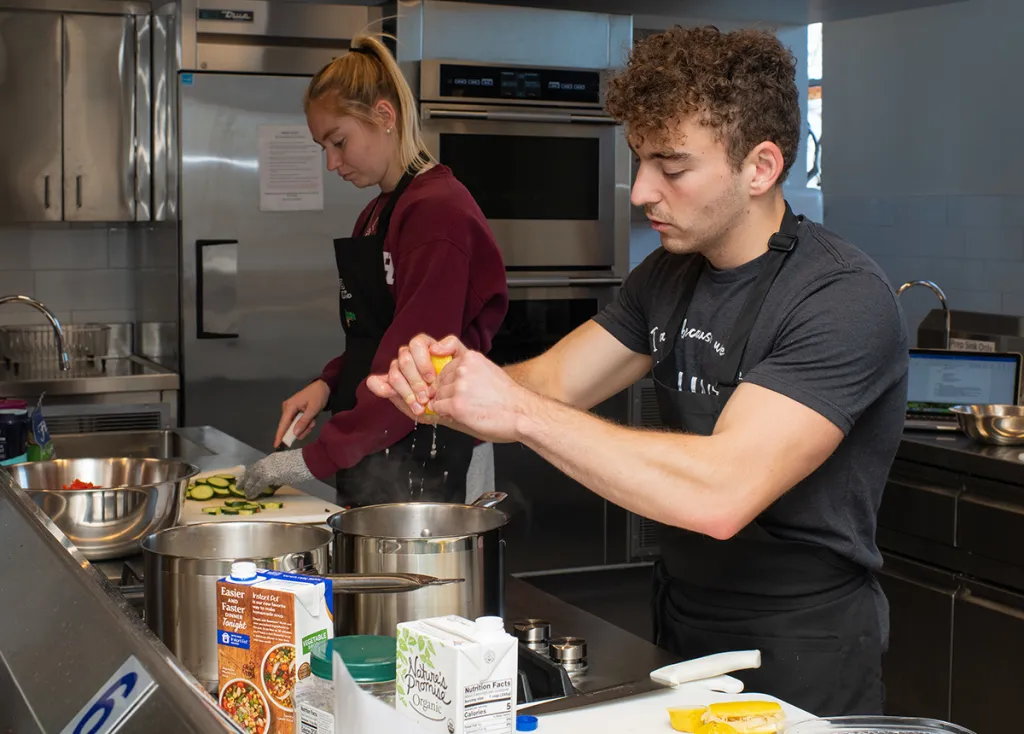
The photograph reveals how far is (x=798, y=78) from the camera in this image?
18.9 feet

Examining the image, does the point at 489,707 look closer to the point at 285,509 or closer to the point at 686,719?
the point at 686,719

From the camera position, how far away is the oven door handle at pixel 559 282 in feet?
14.4

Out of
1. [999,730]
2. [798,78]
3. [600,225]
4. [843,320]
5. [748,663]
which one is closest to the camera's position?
[748,663]

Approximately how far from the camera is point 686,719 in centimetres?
134

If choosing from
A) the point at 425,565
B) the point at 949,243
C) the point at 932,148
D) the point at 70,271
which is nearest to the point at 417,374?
the point at 425,565

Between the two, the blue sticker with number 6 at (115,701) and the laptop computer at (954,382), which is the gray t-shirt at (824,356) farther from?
the laptop computer at (954,382)

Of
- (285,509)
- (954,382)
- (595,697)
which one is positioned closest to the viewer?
(595,697)

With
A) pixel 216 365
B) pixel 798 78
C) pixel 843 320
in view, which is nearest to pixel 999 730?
pixel 843 320

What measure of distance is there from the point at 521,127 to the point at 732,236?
2645 mm

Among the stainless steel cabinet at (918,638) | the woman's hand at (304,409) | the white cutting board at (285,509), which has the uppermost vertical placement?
the woman's hand at (304,409)

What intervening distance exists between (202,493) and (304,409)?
0.33 meters

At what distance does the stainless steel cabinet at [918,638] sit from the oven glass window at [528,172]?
66.4 inches

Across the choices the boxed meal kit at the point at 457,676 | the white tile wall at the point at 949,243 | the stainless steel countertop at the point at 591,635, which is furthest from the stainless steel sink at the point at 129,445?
the white tile wall at the point at 949,243

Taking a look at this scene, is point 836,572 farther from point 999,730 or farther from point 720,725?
point 999,730
